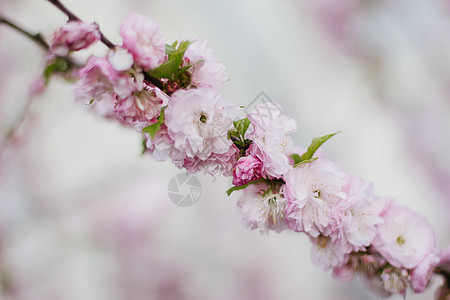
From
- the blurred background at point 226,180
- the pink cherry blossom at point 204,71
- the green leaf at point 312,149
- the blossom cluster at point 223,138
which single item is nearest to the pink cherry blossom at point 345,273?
the blossom cluster at point 223,138

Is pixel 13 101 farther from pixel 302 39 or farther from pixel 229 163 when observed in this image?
pixel 229 163

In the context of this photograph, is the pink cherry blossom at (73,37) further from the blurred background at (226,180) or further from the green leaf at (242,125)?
the blurred background at (226,180)

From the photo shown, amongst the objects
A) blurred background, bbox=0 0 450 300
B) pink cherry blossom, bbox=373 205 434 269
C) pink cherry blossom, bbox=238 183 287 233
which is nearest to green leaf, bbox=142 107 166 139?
pink cherry blossom, bbox=238 183 287 233

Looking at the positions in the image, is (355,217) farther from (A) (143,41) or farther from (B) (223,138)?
(A) (143,41)

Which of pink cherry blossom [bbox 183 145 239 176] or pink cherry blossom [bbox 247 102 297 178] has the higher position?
pink cherry blossom [bbox 247 102 297 178]

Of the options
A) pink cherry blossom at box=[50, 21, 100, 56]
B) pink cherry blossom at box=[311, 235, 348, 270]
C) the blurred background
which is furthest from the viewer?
the blurred background

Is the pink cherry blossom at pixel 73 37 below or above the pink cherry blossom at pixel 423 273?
above

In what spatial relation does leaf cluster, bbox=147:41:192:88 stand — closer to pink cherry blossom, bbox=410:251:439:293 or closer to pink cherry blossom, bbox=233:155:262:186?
pink cherry blossom, bbox=233:155:262:186
